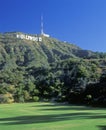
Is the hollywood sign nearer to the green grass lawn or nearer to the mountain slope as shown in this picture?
the mountain slope

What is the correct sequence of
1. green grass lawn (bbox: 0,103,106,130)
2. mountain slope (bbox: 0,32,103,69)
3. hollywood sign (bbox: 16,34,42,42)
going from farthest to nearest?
hollywood sign (bbox: 16,34,42,42), mountain slope (bbox: 0,32,103,69), green grass lawn (bbox: 0,103,106,130)

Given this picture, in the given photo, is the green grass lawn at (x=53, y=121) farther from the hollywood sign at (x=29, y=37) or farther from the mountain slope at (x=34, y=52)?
the hollywood sign at (x=29, y=37)

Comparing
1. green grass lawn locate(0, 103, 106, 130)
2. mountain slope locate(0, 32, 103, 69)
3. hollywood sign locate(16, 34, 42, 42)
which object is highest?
hollywood sign locate(16, 34, 42, 42)

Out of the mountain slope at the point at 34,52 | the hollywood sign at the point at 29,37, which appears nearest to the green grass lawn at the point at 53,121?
the mountain slope at the point at 34,52

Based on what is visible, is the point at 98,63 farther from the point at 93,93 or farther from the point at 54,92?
the point at 93,93

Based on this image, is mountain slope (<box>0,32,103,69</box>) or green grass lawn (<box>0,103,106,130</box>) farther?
mountain slope (<box>0,32,103,69</box>)

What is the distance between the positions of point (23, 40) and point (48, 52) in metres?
19.4

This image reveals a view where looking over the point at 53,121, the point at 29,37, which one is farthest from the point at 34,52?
Result: the point at 53,121

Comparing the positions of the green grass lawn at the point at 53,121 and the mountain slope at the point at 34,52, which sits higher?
the mountain slope at the point at 34,52

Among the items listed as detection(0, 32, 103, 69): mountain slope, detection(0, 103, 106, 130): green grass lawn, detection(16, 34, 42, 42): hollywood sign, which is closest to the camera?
detection(0, 103, 106, 130): green grass lawn

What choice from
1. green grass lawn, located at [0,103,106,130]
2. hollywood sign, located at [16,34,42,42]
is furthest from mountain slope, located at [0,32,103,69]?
green grass lawn, located at [0,103,106,130]

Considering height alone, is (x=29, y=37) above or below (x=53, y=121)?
above

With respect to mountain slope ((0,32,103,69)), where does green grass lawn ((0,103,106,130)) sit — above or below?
below

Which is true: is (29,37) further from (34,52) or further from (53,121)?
(53,121)
